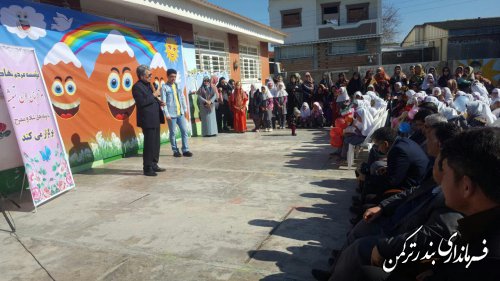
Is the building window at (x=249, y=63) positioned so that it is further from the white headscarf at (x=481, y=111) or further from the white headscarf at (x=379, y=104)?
the white headscarf at (x=481, y=111)

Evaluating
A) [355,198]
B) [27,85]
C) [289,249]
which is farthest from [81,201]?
[355,198]

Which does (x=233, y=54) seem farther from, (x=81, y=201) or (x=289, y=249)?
(x=289, y=249)

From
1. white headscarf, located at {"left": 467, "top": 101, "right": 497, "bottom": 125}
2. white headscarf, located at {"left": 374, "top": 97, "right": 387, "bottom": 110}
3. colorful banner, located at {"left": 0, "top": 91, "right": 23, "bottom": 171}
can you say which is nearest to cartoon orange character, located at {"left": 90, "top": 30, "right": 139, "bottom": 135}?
colorful banner, located at {"left": 0, "top": 91, "right": 23, "bottom": 171}

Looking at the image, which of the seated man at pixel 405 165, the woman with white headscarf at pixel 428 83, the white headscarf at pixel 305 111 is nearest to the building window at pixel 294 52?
the white headscarf at pixel 305 111

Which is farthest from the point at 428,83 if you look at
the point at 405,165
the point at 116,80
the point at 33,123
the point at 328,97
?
the point at 33,123

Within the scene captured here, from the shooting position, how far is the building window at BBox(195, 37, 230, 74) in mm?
10641

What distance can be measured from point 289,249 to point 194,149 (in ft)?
16.8

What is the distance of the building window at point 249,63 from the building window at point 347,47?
1596cm

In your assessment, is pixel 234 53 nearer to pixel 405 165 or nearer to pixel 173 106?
pixel 173 106

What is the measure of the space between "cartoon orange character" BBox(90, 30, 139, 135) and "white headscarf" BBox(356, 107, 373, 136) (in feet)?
14.7

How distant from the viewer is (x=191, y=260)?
9.73ft

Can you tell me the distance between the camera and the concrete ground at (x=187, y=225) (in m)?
2.87

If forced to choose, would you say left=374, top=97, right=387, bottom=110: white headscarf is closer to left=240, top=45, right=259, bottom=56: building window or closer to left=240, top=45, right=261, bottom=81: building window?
left=240, top=45, right=261, bottom=81: building window

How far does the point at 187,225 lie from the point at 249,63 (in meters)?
11.7
